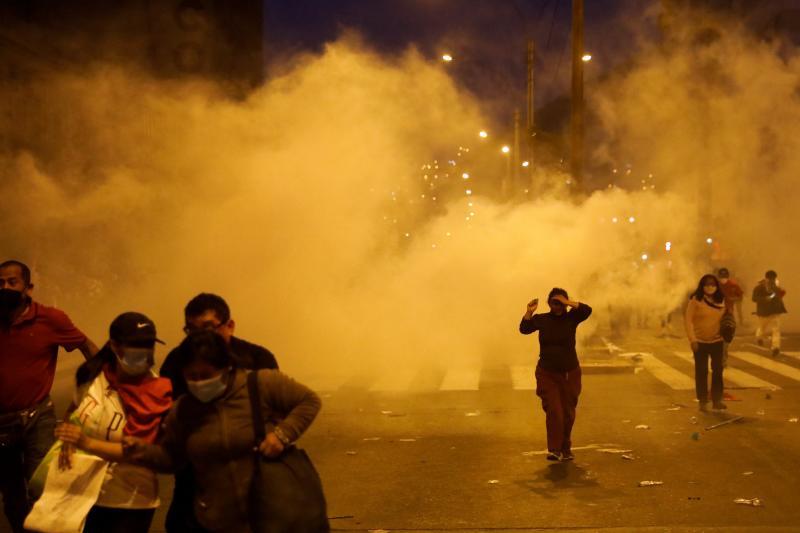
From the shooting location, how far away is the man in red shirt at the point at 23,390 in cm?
452

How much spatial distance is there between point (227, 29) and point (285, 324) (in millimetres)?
17544

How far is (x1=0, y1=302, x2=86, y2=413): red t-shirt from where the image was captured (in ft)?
14.9

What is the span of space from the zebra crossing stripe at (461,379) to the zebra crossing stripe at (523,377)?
0.49 metres

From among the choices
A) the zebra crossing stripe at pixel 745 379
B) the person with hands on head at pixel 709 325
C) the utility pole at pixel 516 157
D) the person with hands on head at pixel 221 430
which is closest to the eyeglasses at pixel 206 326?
the person with hands on head at pixel 221 430

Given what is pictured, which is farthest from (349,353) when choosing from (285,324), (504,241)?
(504,241)

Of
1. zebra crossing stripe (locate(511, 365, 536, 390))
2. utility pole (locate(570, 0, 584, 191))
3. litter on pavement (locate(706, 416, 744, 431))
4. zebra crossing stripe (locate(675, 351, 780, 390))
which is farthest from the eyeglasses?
utility pole (locate(570, 0, 584, 191))

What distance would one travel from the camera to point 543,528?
5.43 m

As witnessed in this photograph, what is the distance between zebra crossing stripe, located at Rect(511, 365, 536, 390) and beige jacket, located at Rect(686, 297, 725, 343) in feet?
8.29

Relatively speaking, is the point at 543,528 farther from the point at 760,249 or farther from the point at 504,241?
the point at 760,249

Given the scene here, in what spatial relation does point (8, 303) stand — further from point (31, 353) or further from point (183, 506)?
point (183, 506)

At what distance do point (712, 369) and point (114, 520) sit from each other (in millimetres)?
7366

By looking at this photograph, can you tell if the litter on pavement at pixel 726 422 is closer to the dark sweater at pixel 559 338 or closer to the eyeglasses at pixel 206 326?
the dark sweater at pixel 559 338

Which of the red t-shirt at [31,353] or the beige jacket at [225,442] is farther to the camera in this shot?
the red t-shirt at [31,353]

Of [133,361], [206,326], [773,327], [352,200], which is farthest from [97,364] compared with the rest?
[773,327]
